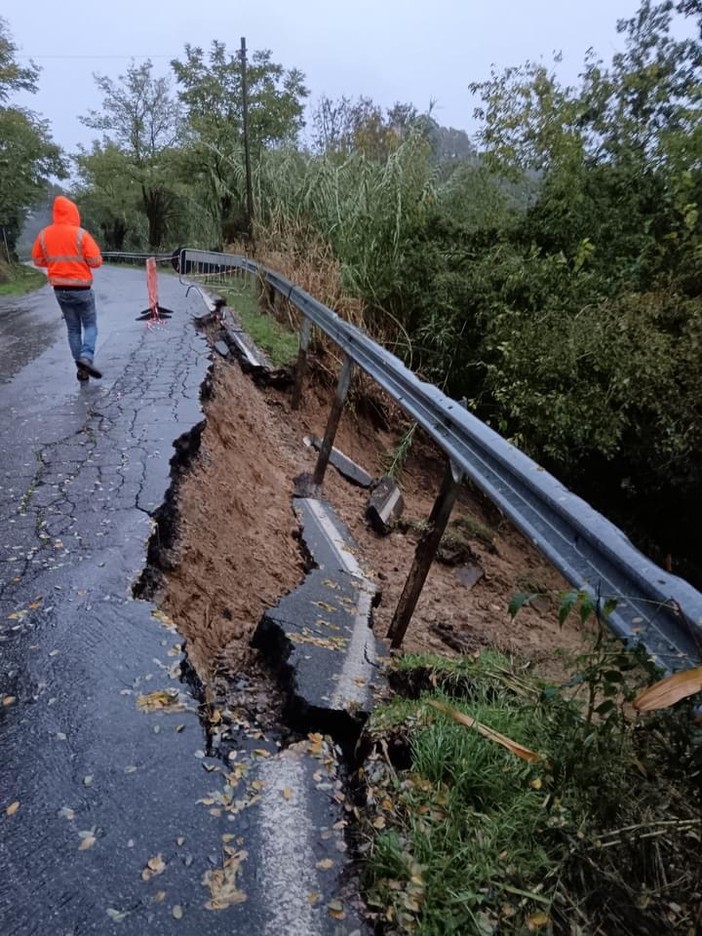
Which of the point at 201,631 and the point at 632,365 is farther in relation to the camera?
the point at 632,365

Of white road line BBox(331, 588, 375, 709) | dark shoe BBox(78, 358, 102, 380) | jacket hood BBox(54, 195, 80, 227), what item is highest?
jacket hood BBox(54, 195, 80, 227)

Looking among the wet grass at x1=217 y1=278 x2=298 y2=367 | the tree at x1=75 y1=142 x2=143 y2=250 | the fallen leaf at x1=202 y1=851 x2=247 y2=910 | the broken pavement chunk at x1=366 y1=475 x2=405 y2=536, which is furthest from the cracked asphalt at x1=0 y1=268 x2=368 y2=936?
the tree at x1=75 y1=142 x2=143 y2=250

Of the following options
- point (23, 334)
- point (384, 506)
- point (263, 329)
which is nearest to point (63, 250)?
point (263, 329)

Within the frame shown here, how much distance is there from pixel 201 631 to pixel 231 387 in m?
3.60

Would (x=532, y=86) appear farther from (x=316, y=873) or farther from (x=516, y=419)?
(x=316, y=873)

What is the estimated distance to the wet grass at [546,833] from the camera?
4.70 ft

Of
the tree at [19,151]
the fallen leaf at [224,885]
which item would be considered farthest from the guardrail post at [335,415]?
the tree at [19,151]

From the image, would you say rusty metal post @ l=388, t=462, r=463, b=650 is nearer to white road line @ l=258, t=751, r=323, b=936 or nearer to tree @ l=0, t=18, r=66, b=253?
white road line @ l=258, t=751, r=323, b=936

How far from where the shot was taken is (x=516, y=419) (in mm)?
6801

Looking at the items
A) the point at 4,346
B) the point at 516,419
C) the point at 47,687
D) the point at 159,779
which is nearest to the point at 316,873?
the point at 159,779

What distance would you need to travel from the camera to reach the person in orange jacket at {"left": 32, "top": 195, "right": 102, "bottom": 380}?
19.5ft

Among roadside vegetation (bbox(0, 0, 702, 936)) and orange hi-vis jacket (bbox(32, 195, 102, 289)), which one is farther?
orange hi-vis jacket (bbox(32, 195, 102, 289))

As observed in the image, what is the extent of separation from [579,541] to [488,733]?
0.69 m

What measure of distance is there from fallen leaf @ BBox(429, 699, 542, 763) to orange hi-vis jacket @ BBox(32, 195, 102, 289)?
5425 mm
